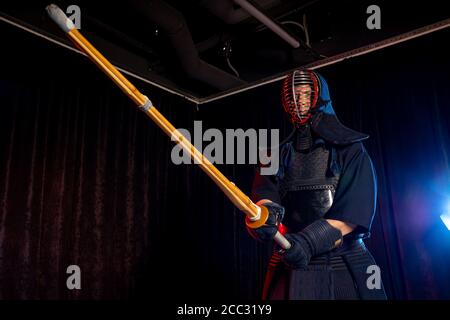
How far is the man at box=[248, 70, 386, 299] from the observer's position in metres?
1.62

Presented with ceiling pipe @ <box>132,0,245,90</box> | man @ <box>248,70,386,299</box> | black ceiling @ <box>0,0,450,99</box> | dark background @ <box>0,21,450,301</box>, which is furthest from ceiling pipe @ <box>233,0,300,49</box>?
man @ <box>248,70,386,299</box>

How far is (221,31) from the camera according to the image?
4.22 metres

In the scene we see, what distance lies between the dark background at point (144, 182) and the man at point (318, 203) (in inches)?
77.1

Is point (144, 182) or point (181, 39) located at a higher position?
point (181, 39)

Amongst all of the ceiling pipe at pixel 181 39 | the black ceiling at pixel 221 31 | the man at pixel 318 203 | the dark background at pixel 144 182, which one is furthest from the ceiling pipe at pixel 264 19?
the man at pixel 318 203

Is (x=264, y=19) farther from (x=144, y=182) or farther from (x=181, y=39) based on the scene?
(x=144, y=182)

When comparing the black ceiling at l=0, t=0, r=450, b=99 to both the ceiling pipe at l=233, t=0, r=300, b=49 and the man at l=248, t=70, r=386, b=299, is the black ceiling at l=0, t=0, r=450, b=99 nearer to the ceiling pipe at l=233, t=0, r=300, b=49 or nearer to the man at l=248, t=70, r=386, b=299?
the ceiling pipe at l=233, t=0, r=300, b=49

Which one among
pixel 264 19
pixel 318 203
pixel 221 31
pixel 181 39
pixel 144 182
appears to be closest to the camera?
pixel 318 203

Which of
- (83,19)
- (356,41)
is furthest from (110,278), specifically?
(356,41)

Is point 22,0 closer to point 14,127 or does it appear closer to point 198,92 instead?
point 14,127

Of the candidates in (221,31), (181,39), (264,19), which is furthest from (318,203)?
(221,31)

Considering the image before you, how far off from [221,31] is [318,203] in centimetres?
317

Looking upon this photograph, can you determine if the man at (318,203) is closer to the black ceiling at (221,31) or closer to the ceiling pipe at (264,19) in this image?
the ceiling pipe at (264,19)

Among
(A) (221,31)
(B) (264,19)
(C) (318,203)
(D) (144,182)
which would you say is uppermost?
(A) (221,31)
